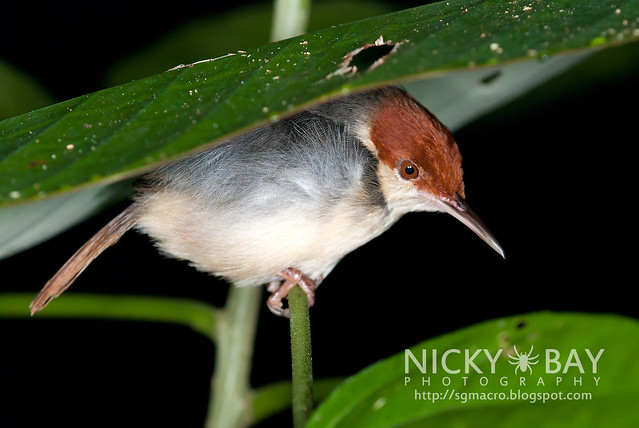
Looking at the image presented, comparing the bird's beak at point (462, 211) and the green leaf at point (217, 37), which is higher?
the green leaf at point (217, 37)

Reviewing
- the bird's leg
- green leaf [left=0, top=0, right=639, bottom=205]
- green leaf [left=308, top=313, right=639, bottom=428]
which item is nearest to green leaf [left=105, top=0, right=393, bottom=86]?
the bird's leg

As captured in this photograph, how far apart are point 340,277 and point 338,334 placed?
252 millimetres

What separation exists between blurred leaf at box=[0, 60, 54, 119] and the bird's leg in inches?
40.3

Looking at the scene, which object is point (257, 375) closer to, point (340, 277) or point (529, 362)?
point (340, 277)

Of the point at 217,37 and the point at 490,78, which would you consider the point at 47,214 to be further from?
the point at 217,37

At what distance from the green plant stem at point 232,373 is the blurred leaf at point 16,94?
1.01 meters

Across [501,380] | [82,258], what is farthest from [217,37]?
[501,380]

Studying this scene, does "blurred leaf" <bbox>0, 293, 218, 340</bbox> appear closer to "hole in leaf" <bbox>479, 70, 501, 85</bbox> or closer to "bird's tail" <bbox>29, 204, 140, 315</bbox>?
"bird's tail" <bbox>29, 204, 140, 315</bbox>

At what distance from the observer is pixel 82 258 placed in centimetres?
188

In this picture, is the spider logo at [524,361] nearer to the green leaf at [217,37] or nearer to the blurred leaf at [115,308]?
the blurred leaf at [115,308]

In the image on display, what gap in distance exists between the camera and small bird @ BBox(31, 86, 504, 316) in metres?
1.69

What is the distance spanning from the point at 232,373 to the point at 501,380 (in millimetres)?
995

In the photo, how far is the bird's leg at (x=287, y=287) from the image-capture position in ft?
5.91

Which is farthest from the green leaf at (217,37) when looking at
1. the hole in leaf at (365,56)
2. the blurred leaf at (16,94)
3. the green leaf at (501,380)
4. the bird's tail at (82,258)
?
the green leaf at (501,380)
